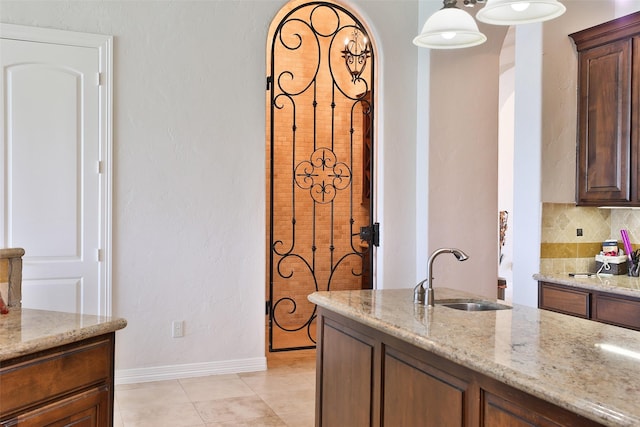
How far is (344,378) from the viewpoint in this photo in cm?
262

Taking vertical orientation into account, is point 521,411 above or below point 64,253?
below

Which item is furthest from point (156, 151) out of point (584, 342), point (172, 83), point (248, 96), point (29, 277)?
point (584, 342)

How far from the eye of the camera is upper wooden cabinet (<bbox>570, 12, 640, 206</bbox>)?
140 inches

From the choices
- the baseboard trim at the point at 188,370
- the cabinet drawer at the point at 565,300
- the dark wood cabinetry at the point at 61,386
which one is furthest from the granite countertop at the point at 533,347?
the baseboard trim at the point at 188,370

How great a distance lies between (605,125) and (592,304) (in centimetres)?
119

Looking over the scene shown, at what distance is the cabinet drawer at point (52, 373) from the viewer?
1.75 metres

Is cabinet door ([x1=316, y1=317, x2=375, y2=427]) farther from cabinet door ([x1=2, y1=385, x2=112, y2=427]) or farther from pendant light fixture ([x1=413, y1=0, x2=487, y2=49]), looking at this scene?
pendant light fixture ([x1=413, y1=0, x2=487, y2=49])

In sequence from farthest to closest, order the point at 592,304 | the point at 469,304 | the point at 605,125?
1. the point at 605,125
2. the point at 592,304
3. the point at 469,304

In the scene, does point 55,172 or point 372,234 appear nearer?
point 55,172

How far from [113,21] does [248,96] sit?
43.4 inches

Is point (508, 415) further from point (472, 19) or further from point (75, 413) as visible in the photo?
point (472, 19)

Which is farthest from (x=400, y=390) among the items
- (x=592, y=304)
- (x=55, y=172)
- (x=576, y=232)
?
(x=55, y=172)

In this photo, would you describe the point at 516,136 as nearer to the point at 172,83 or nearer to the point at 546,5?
the point at 546,5

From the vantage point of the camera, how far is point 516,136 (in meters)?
4.14
